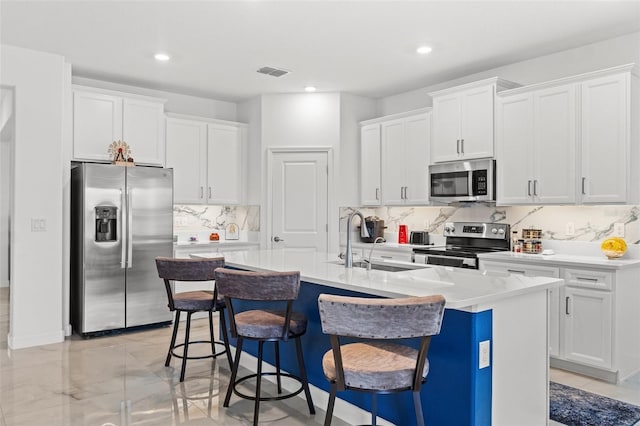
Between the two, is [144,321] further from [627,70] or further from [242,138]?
[627,70]

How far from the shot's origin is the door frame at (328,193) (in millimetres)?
6023

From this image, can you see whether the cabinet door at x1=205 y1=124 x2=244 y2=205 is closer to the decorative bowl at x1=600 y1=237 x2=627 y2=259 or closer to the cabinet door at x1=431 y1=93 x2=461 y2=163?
the cabinet door at x1=431 y1=93 x2=461 y2=163

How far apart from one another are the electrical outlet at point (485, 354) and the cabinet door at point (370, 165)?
376 centimetres

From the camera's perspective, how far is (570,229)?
438cm

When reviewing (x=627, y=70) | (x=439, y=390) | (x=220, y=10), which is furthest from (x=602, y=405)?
(x=220, y=10)

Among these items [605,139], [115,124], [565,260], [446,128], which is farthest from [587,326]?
[115,124]

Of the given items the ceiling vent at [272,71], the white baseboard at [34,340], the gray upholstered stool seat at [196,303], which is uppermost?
the ceiling vent at [272,71]

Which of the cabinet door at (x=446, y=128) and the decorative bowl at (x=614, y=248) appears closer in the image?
the decorative bowl at (x=614, y=248)

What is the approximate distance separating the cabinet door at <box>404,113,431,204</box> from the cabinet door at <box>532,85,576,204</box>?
1.28 m

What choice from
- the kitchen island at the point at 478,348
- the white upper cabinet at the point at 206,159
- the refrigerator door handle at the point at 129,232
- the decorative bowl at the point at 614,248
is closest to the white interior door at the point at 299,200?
the white upper cabinet at the point at 206,159

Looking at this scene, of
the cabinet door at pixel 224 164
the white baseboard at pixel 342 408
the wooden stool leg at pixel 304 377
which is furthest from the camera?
the cabinet door at pixel 224 164

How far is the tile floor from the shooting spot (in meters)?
2.91

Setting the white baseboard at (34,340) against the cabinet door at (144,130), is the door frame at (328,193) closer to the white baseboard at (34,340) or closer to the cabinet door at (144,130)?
the cabinet door at (144,130)

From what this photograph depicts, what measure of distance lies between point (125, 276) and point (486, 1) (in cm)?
419
